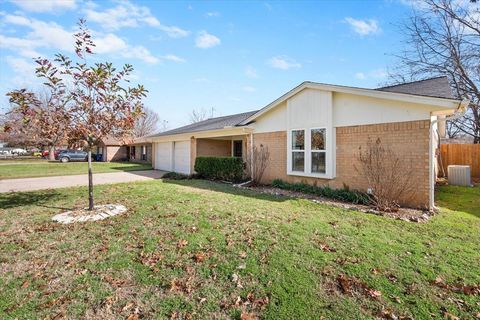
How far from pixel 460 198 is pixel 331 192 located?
4.52 meters

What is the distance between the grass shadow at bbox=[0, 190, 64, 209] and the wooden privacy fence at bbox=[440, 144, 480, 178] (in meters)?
20.6

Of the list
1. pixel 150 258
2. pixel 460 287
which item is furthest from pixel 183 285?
pixel 460 287

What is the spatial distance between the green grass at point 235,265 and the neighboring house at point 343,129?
7.40 ft

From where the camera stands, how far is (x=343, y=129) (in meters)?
9.04

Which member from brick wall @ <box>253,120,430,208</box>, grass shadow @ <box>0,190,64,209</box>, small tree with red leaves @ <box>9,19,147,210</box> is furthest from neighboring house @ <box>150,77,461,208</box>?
grass shadow @ <box>0,190,64,209</box>

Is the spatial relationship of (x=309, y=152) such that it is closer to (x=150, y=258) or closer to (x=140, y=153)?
(x=150, y=258)

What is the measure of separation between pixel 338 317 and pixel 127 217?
524 cm

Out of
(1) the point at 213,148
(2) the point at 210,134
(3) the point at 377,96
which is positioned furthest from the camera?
(1) the point at 213,148

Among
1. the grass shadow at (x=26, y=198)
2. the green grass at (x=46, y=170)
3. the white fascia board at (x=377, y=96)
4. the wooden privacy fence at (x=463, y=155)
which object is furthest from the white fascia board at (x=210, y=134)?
the wooden privacy fence at (x=463, y=155)

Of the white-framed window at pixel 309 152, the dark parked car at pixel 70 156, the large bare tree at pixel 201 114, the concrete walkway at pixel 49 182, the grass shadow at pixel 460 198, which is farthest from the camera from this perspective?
the large bare tree at pixel 201 114

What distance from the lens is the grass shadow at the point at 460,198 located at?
24.8 ft

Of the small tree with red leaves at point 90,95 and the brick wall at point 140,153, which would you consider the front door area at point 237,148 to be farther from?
the brick wall at point 140,153

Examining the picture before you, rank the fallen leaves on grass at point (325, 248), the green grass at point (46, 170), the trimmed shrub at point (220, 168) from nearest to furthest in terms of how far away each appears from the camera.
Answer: the fallen leaves on grass at point (325, 248) → the trimmed shrub at point (220, 168) → the green grass at point (46, 170)

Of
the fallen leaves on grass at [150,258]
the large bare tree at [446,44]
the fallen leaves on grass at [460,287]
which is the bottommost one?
the fallen leaves on grass at [460,287]
